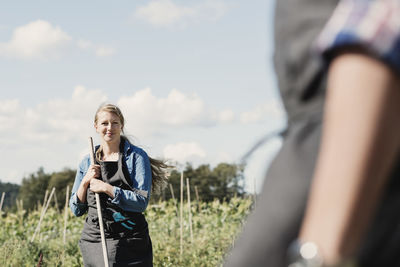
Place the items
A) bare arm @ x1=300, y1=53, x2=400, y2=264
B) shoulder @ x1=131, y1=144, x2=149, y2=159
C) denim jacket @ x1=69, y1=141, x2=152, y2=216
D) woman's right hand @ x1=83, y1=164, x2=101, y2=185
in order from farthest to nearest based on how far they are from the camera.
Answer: shoulder @ x1=131, y1=144, x2=149, y2=159
woman's right hand @ x1=83, y1=164, x2=101, y2=185
denim jacket @ x1=69, y1=141, x2=152, y2=216
bare arm @ x1=300, y1=53, x2=400, y2=264

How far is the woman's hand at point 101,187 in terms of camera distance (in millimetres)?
4855

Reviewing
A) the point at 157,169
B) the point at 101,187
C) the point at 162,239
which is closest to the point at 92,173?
the point at 101,187

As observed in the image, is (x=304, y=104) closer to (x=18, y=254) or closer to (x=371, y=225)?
(x=371, y=225)

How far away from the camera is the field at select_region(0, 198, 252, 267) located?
850 centimetres

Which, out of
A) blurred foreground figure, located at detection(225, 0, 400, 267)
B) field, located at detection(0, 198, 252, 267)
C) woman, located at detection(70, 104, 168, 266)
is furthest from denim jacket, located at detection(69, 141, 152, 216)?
blurred foreground figure, located at detection(225, 0, 400, 267)

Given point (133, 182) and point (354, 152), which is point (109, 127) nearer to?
point (133, 182)

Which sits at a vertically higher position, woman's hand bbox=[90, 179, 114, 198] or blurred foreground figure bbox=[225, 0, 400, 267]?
woman's hand bbox=[90, 179, 114, 198]

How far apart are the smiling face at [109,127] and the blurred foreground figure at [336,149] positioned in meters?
4.43

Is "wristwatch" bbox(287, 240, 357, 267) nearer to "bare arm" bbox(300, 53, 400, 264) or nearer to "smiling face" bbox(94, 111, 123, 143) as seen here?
"bare arm" bbox(300, 53, 400, 264)

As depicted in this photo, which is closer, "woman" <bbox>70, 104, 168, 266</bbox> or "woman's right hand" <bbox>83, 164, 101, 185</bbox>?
"woman" <bbox>70, 104, 168, 266</bbox>

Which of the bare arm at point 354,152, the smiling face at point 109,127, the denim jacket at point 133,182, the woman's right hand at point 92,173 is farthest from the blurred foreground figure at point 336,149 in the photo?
the smiling face at point 109,127

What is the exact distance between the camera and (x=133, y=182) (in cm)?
504

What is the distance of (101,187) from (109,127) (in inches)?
23.4

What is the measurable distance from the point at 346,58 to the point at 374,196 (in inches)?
6.7
